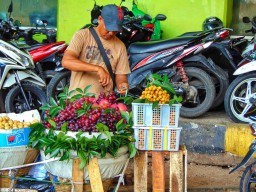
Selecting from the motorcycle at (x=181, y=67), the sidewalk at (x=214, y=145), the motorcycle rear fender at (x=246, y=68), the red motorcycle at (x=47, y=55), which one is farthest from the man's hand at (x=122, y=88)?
the red motorcycle at (x=47, y=55)

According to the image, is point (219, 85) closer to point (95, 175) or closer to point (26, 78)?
point (26, 78)

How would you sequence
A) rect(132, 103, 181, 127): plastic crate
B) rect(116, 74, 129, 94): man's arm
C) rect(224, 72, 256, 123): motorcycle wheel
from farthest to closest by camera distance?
1. rect(224, 72, 256, 123): motorcycle wheel
2. rect(116, 74, 129, 94): man's arm
3. rect(132, 103, 181, 127): plastic crate

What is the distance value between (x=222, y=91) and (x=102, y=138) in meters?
3.67

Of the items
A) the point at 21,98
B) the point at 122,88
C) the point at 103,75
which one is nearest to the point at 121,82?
the point at 122,88

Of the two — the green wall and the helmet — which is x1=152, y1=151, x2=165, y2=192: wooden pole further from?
the green wall

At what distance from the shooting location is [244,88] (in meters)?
7.50

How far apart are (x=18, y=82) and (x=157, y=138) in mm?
3467

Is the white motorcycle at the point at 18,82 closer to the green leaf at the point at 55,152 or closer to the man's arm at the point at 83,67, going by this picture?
the man's arm at the point at 83,67

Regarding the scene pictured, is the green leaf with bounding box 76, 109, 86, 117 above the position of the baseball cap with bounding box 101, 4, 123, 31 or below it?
below

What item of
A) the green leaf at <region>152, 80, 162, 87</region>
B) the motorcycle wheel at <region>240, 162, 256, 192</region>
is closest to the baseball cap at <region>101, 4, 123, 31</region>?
the green leaf at <region>152, 80, 162, 87</region>

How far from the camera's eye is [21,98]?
7855 mm

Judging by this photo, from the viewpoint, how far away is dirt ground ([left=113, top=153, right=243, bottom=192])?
630 cm

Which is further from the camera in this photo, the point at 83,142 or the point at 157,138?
the point at 157,138

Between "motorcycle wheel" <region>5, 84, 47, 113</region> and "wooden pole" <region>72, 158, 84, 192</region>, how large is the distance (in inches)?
137
